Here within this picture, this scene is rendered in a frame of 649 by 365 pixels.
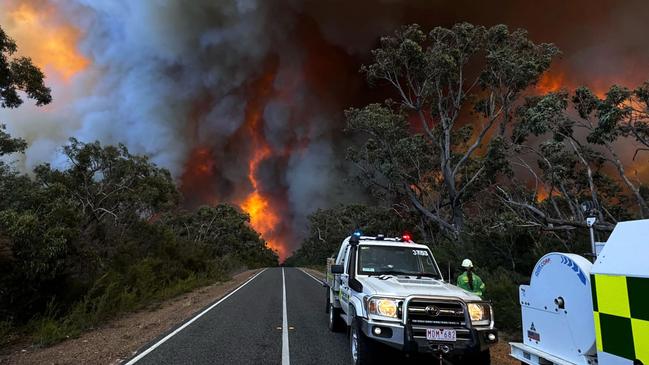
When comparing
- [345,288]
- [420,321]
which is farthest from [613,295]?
[345,288]

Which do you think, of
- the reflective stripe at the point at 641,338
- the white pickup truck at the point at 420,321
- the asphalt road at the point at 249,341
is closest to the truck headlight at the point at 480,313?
the white pickup truck at the point at 420,321

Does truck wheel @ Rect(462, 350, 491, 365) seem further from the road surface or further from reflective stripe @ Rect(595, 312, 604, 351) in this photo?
reflective stripe @ Rect(595, 312, 604, 351)

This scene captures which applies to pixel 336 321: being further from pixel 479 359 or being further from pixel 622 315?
pixel 622 315

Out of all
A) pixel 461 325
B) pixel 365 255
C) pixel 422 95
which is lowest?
pixel 461 325

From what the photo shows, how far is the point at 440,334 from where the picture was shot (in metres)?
6.17

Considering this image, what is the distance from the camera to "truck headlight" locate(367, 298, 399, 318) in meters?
6.45

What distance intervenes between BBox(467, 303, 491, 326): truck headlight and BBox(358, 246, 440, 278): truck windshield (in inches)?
68.8

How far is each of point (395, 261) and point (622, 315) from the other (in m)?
5.45

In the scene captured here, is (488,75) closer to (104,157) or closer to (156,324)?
(156,324)

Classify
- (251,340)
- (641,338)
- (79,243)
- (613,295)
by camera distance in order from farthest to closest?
(79,243) → (251,340) → (613,295) → (641,338)

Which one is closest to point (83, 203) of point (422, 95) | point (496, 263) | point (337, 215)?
point (422, 95)

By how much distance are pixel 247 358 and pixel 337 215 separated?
199ft

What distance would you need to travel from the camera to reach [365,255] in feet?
28.8

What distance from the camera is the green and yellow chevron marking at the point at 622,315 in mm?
3076
